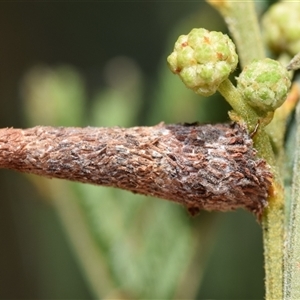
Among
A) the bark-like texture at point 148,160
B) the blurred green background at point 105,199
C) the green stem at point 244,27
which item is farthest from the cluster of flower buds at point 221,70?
the blurred green background at point 105,199

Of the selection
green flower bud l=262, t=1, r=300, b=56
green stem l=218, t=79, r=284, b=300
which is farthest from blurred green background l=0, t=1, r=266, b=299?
green stem l=218, t=79, r=284, b=300

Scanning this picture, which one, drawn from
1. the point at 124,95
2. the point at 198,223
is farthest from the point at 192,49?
the point at 124,95

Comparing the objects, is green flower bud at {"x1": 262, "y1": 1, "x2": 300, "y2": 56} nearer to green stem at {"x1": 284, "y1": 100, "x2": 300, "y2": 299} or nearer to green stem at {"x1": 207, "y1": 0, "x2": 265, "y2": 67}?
green stem at {"x1": 207, "y1": 0, "x2": 265, "y2": 67}

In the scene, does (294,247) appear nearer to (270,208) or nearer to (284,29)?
(270,208)

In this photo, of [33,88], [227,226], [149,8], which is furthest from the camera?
[149,8]

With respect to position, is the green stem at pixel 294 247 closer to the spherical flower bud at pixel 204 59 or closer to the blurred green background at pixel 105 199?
the spherical flower bud at pixel 204 59

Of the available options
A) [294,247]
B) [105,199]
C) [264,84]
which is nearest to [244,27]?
[264,84]

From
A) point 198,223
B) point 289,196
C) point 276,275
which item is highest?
point 289,196

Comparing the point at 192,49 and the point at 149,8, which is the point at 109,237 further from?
the point at 149,8
